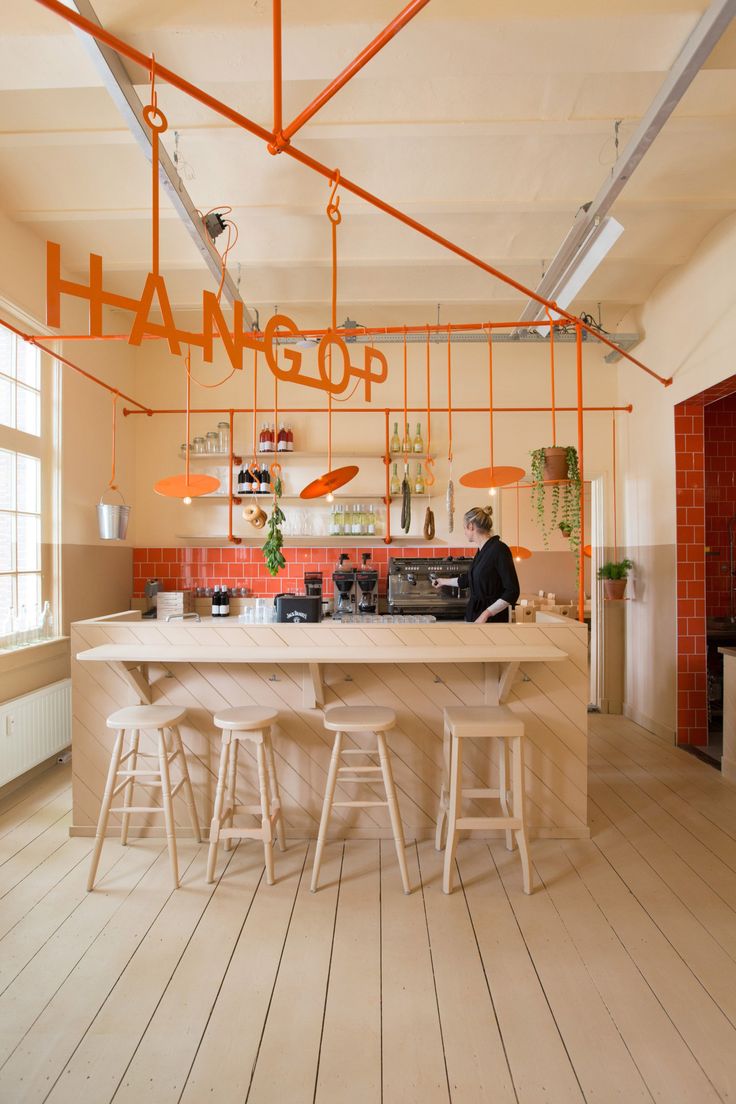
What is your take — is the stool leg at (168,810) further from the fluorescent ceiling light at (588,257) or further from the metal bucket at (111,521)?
the fluorescent ceiling light at (588,257)

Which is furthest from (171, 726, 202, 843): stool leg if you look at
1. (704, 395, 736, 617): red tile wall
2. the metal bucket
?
(704, 395, 736, 617): red tile wall

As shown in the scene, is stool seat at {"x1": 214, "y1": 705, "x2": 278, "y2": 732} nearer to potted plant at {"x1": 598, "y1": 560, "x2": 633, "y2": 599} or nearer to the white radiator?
the white radiator

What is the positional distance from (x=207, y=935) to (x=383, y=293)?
453 cm

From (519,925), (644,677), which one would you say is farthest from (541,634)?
(644,677)

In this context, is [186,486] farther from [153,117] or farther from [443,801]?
[443,801]

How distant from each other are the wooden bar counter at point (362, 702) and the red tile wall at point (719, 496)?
121 inches

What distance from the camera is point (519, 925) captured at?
2.46m

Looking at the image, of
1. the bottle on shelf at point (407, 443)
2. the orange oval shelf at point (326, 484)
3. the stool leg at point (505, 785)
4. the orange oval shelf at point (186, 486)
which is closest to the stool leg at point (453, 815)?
the stool leg at point (505, 785)

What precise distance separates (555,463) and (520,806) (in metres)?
1.92

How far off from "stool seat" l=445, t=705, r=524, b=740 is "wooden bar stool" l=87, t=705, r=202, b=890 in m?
1.25

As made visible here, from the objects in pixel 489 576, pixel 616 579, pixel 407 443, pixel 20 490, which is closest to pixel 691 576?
pixel 616 579

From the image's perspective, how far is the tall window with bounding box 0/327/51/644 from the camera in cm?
409

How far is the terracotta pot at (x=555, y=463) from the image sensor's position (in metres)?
3.70

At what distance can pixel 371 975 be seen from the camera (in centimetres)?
217
